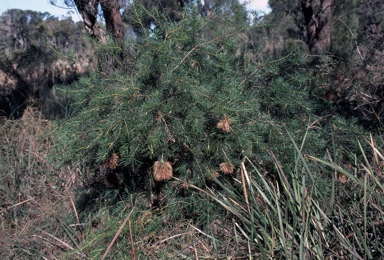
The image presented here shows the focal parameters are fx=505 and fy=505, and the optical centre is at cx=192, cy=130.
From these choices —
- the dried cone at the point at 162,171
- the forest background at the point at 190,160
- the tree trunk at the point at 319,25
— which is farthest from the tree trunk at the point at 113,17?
the tree trunk at the point at 319,25

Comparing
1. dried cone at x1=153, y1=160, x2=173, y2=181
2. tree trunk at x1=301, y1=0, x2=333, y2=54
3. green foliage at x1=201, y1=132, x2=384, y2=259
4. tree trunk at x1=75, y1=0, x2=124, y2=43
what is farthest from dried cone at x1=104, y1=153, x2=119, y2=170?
tree trunk at x1=301, y1=0, x2=333, y2=54

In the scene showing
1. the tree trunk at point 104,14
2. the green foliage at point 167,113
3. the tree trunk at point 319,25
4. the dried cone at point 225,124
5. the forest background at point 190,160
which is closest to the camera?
the forest background at point 190,160

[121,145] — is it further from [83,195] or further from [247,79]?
[247,79]

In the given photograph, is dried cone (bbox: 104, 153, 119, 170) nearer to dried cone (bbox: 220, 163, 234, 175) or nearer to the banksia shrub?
the banksia shrub

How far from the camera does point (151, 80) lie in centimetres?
418

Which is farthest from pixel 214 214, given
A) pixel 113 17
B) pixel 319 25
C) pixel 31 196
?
pixel 319 25

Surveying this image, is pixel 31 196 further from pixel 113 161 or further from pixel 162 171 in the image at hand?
pixel 162 171

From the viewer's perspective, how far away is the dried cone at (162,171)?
3.86 metres

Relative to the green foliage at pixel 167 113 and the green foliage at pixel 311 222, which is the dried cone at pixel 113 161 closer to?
the green foliage at pixel 167 113

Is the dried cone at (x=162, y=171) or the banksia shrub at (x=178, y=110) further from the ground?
the banksia shrub at (x=178, y=110)

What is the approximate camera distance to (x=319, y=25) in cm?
863

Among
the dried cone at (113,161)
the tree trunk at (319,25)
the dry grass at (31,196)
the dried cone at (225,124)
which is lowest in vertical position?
the dry grass at (31,196)

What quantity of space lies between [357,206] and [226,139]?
117 cm

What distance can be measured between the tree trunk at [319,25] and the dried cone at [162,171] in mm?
5267
